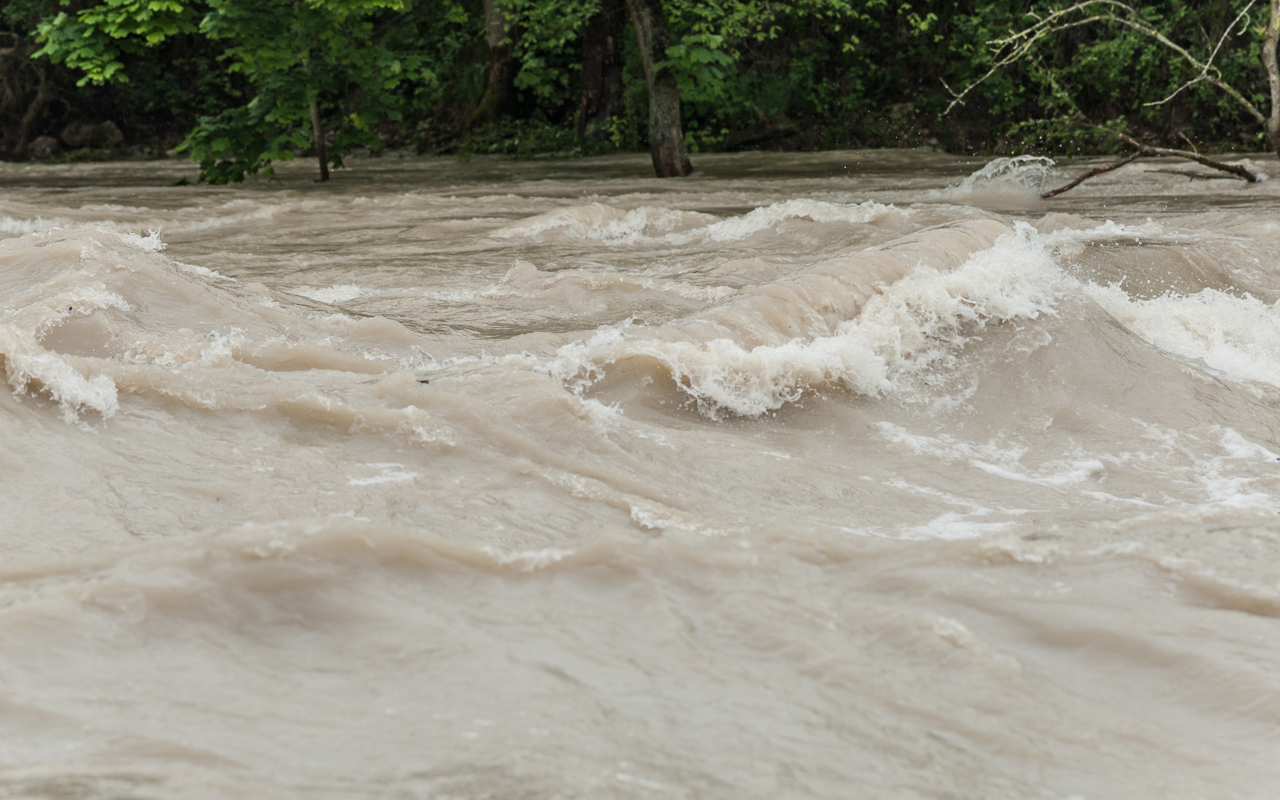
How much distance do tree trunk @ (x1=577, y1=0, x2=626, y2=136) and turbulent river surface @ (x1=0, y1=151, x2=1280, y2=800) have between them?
13773 millimetres

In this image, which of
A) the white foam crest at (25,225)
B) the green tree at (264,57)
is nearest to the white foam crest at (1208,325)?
the white foam crest at (25,225)

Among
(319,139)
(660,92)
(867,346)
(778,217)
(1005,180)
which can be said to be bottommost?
(867,346)

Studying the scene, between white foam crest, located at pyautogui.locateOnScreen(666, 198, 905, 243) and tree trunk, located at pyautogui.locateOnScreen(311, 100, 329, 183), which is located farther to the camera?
tree trunk, located at pyautogui.locateOnScreen(311, 100, 329, 183)

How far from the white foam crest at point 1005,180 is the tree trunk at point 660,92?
12.9 ft

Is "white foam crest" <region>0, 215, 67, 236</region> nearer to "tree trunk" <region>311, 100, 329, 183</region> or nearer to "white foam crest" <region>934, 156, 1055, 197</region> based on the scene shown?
"tree trunk" <region>311, 100, 329, 183</region>

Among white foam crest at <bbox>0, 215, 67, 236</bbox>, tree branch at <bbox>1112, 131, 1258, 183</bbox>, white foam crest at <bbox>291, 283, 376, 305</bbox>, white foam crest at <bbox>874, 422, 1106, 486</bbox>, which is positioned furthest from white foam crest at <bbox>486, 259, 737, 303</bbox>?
white foam crest at <bbox>0, 215, 67, 236</bbox>

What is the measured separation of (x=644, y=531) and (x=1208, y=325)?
466 centimetres

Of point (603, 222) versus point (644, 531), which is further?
point (603, 222)

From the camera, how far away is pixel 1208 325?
6.65 meters

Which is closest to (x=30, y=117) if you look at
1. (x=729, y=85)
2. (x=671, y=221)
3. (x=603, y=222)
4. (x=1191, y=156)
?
(x=729, y=85)

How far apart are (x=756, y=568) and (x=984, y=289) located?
3.57m

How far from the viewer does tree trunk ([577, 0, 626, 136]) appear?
20047 millimetres

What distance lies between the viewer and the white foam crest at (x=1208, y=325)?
6255 mm

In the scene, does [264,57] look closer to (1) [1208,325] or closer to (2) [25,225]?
(2) [25,225]
